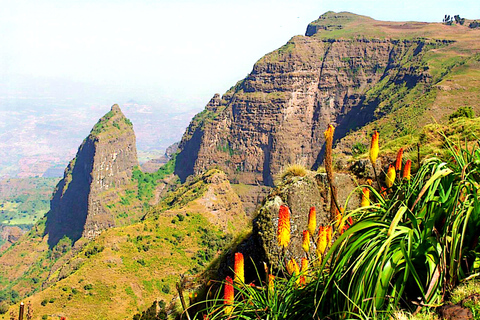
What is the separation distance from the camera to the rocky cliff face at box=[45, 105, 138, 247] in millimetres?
124562

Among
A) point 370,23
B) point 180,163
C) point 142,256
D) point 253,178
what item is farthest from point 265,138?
point 142,256

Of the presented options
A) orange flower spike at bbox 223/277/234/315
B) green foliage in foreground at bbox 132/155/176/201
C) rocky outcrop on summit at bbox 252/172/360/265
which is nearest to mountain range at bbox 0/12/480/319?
green foliage in foreground at bbox 132/155/176/201

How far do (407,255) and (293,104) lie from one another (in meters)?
136

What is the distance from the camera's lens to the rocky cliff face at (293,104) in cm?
13525

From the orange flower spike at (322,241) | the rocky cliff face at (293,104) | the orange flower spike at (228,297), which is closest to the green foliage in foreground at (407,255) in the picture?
the orange flower spike at (228,297)

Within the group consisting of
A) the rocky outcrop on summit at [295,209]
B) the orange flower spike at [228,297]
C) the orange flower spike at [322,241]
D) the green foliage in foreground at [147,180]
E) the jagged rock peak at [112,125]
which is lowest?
the green foliage in foreground at [147,180]

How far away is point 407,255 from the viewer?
139 inches

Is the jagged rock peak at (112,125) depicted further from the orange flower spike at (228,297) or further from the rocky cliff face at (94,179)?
the orange flower spike at (228,297)

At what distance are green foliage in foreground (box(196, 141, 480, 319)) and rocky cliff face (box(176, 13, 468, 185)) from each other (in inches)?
5032

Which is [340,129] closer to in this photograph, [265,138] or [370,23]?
[265,138]

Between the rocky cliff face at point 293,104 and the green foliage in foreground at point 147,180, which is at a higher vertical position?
the rocky cliff face at point 293,104

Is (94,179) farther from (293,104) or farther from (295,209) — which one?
(295,209)

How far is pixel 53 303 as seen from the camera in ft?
151

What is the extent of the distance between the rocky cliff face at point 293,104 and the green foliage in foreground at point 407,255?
128 metres
